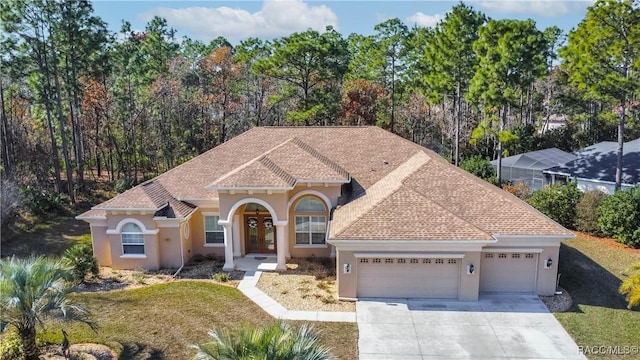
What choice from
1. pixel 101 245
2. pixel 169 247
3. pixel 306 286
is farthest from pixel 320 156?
pixel 101 245

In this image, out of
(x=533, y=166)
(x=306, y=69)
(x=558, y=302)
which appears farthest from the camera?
(x=306, y=69)

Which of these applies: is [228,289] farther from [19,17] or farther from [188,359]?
[19,17]

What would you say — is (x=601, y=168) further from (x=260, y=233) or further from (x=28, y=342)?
(x=28, y=342)

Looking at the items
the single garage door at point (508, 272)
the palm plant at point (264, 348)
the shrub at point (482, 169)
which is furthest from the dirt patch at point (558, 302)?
the shrub at point (482, 169)

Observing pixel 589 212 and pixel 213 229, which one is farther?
pixel 589 212

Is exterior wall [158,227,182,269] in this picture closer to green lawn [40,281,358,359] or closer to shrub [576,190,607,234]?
green lawn [40,281,358,359]

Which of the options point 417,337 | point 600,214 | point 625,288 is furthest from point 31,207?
point 600,214

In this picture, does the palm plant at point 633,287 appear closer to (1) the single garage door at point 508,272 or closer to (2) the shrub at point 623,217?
(1) the single garage door at point 508,272
